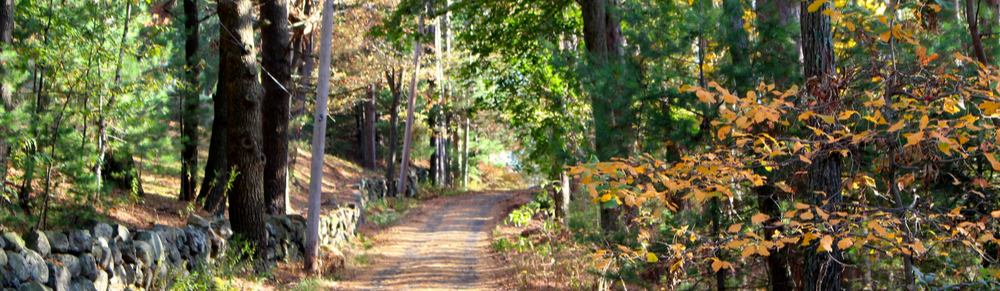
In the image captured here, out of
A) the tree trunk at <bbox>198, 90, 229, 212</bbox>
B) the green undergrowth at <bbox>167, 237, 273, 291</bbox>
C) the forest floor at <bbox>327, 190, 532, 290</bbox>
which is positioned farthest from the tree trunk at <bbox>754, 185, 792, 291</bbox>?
the tree trunk at <bbox>198, 90, 229, 212</bbox>

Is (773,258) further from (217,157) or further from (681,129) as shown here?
(217,157)

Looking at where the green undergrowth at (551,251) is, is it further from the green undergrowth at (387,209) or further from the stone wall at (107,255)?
the stone wall at (107,255)

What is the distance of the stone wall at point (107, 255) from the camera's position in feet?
14.4

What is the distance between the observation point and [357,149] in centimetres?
4047

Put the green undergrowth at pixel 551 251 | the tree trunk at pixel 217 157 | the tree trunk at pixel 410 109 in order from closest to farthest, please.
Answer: the green undergrowth at pixel 551 251 → the tree trunk at pixel 217 157 → the tree trunk at pixel 410 109

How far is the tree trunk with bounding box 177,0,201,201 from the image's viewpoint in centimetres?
1096

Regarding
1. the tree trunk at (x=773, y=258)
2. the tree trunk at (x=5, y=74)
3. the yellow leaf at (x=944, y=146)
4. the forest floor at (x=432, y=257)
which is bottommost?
the forest floor at (x=432, y=257)

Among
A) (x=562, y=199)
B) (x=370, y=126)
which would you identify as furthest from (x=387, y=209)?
(x=370, y=126)

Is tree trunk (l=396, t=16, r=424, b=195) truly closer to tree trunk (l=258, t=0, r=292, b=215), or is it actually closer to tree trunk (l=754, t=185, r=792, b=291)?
tree trunk (l=258, t=0, r=292, b=215)

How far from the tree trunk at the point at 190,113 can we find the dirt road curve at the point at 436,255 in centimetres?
384

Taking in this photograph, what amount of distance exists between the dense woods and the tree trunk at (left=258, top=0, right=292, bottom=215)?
4 centimetres

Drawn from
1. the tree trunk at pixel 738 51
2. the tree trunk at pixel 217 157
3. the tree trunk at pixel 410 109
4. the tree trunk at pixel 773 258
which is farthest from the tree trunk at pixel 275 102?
the tree trunk at pixel 410 109

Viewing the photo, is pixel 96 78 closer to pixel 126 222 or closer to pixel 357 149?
pixel 126 222

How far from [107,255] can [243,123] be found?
3.02 meters
